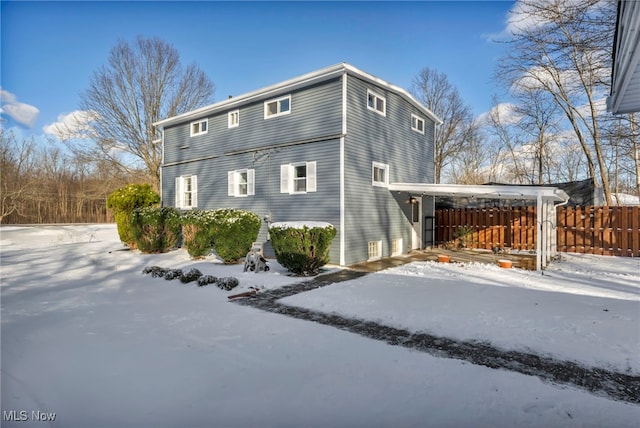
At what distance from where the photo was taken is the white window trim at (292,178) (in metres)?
9.72

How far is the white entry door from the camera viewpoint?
1251 cm

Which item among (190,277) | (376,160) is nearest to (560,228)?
(376,160)

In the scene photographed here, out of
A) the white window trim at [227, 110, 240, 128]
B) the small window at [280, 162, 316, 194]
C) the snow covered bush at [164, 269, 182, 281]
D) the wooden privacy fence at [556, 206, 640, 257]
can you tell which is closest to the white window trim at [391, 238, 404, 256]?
the small window at [280, 162, 316, 194]

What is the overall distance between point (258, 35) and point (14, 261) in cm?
1050

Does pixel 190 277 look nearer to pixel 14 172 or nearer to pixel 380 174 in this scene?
pixel 380 174

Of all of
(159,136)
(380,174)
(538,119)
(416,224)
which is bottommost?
(416,224)

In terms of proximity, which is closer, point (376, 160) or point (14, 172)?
point (376, 160)

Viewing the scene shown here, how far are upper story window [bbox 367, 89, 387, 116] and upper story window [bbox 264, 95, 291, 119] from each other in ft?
8.38

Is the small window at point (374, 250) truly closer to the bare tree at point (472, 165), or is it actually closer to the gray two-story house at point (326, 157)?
the gray two-story house at point (326, 157)

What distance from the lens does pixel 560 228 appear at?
39.0 ft

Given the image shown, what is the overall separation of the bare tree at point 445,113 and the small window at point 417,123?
12507mm

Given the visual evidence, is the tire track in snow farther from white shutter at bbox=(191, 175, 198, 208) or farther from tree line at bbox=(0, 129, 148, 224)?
tree line at bbox=(0, 129, 148, 224)

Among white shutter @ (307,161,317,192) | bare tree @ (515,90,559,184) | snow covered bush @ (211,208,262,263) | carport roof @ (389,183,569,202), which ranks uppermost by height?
bare tree @ (515,90,559,184)

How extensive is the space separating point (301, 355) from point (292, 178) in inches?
288
